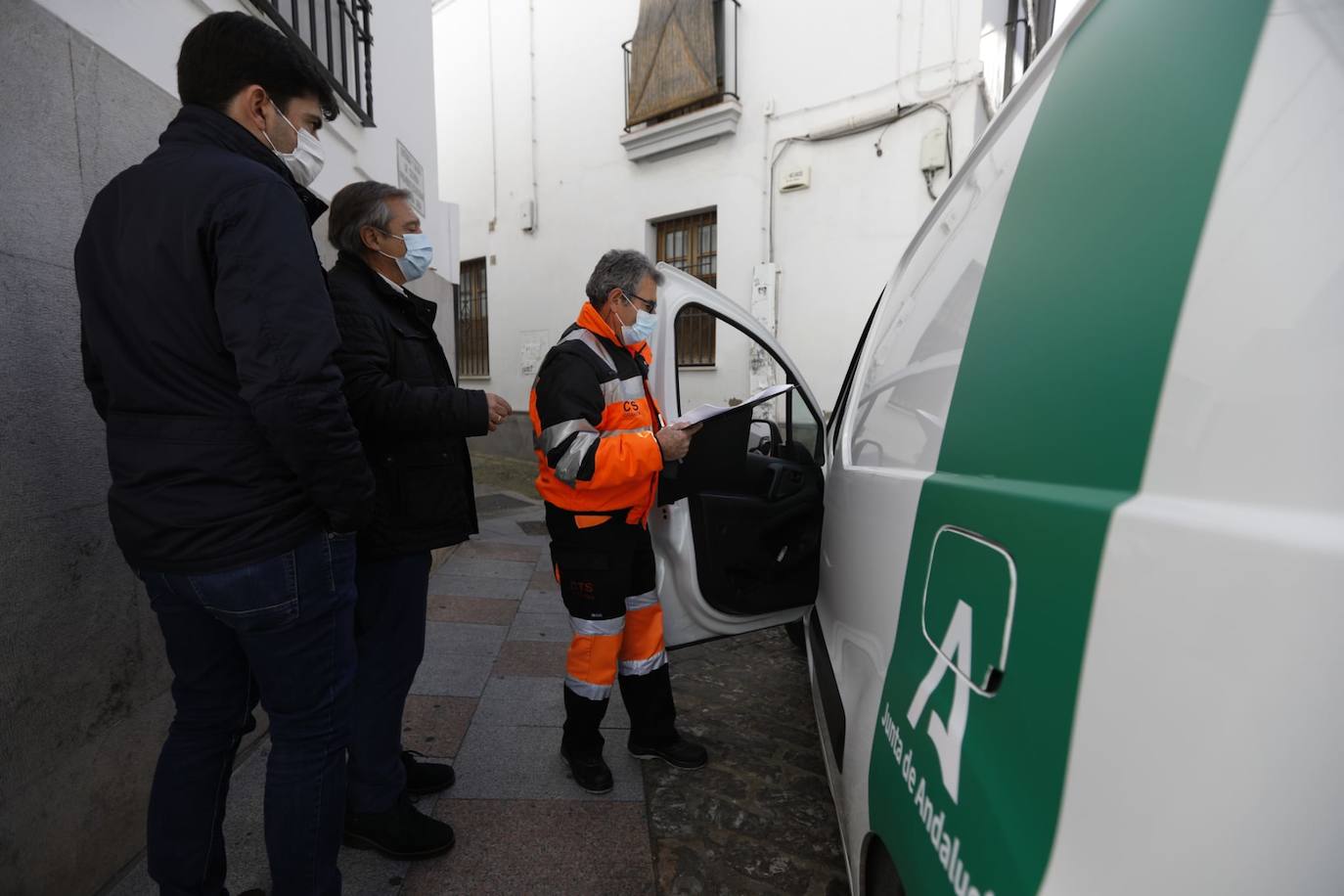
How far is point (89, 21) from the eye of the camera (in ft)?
5.79

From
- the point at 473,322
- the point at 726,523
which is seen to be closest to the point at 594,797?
the point at 726,523

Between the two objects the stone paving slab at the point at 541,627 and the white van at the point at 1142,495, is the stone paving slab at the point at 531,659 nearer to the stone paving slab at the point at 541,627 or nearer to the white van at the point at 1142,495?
the stone paving slab at the point at 541,627

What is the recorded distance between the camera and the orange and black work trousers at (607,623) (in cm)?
215

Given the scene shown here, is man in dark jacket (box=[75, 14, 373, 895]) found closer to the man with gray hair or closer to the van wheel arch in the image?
the man with gray hair

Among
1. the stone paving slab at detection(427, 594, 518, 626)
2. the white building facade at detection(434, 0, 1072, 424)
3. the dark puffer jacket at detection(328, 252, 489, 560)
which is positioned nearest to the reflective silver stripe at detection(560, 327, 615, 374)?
the dark puffer jacket at detection(328, 252, 489, 560)

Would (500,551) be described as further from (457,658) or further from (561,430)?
(561,430)

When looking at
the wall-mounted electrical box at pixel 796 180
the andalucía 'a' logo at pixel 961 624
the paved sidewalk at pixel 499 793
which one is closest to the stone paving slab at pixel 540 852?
the paved sidewalk at pixel 499 793

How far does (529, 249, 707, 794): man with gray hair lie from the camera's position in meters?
1.98

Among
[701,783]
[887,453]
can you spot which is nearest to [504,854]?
[701,783]

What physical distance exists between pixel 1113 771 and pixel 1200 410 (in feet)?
0.98

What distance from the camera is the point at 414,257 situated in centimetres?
204

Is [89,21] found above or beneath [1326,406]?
above

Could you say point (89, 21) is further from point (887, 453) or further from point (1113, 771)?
point (1113, 771)

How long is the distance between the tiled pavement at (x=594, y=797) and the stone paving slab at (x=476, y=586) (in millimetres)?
830
